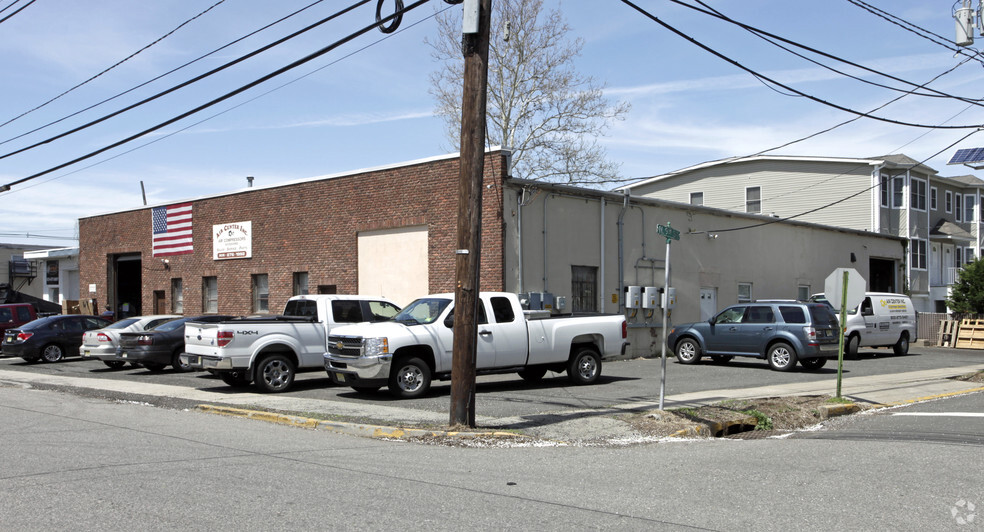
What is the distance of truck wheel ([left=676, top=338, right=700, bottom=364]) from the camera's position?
22.6 metres

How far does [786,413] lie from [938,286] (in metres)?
35.5

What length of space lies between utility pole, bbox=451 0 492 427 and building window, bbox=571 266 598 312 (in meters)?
11.9

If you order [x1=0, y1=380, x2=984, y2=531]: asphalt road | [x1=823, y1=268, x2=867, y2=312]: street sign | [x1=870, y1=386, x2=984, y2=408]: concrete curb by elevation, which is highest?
[x1=823, y1=268, x2=867, y2=312]: street sign

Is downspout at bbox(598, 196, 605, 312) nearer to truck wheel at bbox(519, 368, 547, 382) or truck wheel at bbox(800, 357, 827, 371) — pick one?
truck wheel at bbox(800, 357, 827, 371)

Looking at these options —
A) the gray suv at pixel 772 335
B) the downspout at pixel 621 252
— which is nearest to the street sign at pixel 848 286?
the gray suv at pixel 772 335

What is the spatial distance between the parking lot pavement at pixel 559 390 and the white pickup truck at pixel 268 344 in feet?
1.42

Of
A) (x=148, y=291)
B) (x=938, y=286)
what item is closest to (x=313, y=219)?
(x=148, y=291)

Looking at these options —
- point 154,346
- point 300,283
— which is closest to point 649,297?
point 300,283

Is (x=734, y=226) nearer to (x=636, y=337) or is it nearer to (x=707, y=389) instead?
(x=636, y=337)

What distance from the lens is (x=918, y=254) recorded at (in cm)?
4088

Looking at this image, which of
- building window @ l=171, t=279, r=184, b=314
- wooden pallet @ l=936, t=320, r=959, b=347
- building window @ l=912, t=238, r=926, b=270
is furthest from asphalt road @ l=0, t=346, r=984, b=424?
building window @ l=912, t=238, r=926, b=270

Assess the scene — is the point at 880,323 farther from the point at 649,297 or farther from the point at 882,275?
the point at 882,275

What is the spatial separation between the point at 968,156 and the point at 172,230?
29075 millimetres

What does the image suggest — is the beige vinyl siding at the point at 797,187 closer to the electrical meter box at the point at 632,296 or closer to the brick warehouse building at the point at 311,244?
the electrical meter box at the point at 632,296
